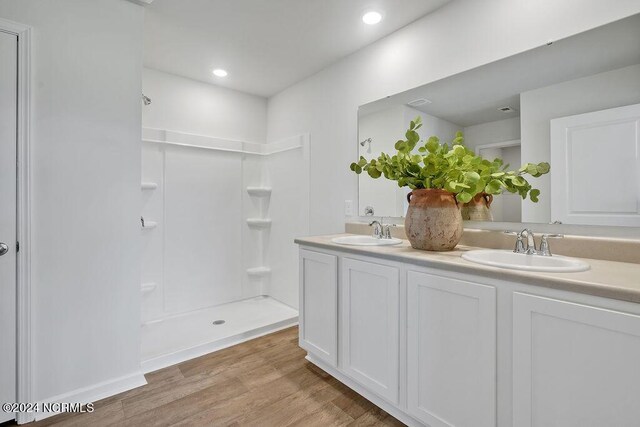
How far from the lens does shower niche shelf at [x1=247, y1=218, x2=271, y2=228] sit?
10.9 ft

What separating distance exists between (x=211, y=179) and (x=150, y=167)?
56 cm

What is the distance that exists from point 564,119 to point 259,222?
2.68 meters

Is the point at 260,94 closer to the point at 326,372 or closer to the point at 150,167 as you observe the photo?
the point at 150,167

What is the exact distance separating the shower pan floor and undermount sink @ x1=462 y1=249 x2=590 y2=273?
6.16ft

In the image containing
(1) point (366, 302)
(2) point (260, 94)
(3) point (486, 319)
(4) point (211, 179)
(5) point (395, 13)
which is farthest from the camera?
(2) point (260, 94)

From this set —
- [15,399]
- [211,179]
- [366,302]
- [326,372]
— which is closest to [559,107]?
[366,302]

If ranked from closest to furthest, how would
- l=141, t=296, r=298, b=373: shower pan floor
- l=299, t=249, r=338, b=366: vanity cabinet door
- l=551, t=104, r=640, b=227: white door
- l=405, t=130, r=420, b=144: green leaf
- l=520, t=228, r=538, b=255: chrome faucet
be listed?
1. l=551, t=104, r=640, b=227: white door
2. l=520, t=228, r=538, b=255: chrome faucet
3. l=405, t=130, r=420, b=144: green leaf
4. l=299, t=249, r=338, b=366: vanity cabinet door
5. l=141, t=296, r=298, b=373: shower pan floor

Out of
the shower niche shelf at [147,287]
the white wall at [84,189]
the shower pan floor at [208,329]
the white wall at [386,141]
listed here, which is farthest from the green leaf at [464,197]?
the shower niche shelf at [147,287]

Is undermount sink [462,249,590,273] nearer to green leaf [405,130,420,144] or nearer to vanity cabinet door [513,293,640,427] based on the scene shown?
vanity cabinet door [513,293,640,427]

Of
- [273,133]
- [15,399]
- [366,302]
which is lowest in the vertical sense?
[15,399]

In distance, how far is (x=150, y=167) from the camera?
8.91 ft

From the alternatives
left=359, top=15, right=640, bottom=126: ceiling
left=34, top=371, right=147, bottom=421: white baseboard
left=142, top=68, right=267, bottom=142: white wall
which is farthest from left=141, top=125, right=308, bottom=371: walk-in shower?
left=359, top=15, right=640, bottom=126: ceiling

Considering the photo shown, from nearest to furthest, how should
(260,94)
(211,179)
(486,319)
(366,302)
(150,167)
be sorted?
1. (486,319)
2. (366,302)
3. (150,167)
4. (211,179)
5. (260,94)

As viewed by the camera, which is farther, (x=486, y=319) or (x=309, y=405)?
(x=309, y=405)
